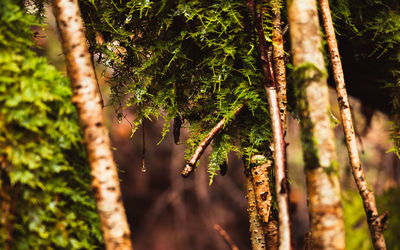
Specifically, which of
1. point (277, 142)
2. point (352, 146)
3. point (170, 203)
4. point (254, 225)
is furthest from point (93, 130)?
point (170, 203)

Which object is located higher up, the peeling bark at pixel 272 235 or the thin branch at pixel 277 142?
the thin branch at pixel 277 142

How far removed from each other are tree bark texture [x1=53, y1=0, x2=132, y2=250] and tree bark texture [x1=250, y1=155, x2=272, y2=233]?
440mm

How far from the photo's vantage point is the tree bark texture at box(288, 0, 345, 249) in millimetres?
701

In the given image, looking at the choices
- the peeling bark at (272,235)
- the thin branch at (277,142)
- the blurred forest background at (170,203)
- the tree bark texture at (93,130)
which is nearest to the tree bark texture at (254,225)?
the peeling bark at (272,235)

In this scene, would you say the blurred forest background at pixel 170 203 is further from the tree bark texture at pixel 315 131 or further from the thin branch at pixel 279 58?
the tree bark texture at pixel 315 131

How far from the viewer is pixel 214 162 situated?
3.45 ft

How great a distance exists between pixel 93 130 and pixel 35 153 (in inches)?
6.3

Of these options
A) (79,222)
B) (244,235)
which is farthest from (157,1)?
(244,235)

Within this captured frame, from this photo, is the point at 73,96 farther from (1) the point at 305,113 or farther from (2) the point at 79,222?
(1) the point at 305,113

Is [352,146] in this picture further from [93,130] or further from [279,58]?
[93,130]

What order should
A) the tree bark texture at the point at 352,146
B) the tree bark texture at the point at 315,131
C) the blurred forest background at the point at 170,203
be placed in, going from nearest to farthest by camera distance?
the tree bark texture at the point at 315,131
the tree bark texture at the point at 352,146
the blurred forest background at the point at 170,203

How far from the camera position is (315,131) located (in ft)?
2.37

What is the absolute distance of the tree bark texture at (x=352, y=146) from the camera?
2.95 feet

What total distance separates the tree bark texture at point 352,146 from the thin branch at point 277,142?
241mm
